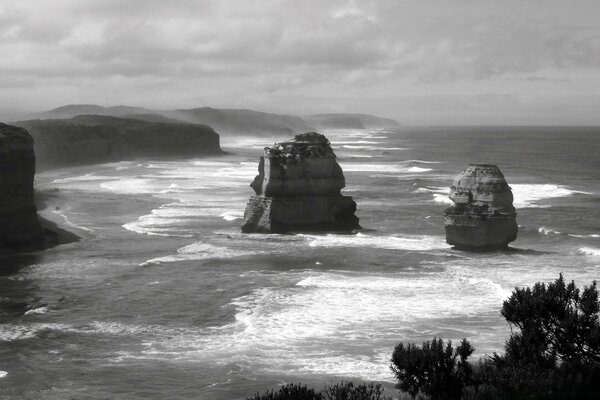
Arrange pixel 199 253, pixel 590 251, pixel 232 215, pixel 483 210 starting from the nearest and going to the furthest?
1. pixel 483 210
2. pixel 199 253
3. pixel 590 251
4. pixel 232 215

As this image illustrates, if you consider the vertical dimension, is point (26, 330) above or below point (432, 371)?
below

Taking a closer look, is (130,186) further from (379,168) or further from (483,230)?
(483,230)

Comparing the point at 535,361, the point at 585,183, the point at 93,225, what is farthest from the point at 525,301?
the point at 585,183

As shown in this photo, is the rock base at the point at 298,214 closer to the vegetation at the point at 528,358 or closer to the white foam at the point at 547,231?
the white foam at the point at 547,231

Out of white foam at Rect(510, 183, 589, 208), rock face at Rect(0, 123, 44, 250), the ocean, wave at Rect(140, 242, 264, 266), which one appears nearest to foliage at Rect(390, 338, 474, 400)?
the ocean

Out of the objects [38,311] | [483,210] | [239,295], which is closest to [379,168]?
[483,210]
